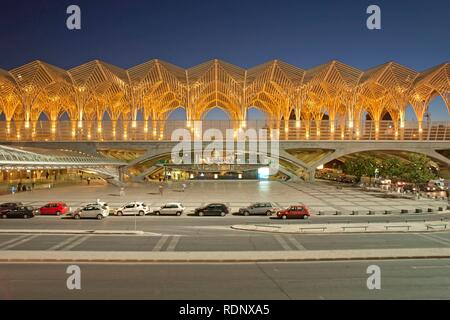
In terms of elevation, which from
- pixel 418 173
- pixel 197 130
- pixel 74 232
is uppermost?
pixel 197 130

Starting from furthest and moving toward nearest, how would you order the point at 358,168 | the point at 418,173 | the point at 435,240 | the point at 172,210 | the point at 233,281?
1. the point at 358,168
2. the point at 418,173
3. the point at 172,210
4. the point at 435,240
5. the point at 233,281

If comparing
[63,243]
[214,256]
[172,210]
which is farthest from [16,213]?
[214,256]

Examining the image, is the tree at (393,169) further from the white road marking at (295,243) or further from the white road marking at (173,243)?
the white road marking at (173,243)

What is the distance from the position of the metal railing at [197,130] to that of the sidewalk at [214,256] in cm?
5347

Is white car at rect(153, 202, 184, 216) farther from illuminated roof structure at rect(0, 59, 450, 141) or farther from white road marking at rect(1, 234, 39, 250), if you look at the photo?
illuminated roof structure at rect(0, 59, 450, 141)

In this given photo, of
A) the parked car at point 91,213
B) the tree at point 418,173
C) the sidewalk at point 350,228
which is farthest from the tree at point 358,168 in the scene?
the parked car at point 91,213

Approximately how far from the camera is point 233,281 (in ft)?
40.6

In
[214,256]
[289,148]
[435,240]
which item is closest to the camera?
[214,256]

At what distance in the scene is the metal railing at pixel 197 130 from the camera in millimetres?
69500

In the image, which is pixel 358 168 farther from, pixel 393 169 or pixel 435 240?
pixel 435 240

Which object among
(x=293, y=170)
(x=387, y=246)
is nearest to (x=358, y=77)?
(x=293, y=170)

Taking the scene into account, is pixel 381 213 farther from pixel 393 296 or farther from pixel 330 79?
pixel 330 79

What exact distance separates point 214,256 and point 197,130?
184ft

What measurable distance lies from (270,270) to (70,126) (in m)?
66.1
